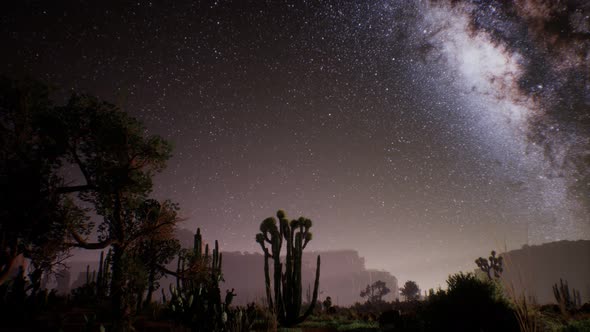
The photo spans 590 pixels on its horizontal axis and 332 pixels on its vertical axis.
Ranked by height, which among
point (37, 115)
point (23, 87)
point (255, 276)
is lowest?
point (255, 276)

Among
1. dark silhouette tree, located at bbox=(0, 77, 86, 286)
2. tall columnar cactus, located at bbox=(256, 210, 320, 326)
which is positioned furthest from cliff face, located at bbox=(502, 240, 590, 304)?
dark silhouette tree, located at bbox=(0, 77, 86, 286)

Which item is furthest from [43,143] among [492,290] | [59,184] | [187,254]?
[492,290]

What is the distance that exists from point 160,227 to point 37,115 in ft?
18.9

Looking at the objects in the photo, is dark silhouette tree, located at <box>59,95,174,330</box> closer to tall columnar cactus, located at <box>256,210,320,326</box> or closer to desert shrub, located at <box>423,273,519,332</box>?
tall columnar cactus, located at <box>256,210,320,326</box>

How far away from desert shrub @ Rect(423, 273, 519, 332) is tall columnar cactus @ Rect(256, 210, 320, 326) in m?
5.89

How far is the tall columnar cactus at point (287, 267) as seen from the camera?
1250 cm

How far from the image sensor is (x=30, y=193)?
30.1 feet

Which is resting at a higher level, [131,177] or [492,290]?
[131,177]

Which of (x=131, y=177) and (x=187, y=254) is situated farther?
(x=187, y=254)

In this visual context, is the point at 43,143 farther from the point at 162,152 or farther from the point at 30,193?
the point at 162,152

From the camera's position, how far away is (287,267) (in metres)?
13.0

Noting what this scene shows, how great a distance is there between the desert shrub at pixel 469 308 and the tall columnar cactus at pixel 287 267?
5891 millimetres

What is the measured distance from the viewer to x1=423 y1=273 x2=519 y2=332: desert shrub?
23.9 ft

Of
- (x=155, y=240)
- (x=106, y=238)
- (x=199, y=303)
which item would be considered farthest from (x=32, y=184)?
(x=199, y=303)
